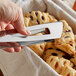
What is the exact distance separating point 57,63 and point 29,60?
0.12 meters

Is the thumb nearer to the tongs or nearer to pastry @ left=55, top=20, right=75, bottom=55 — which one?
the tongs

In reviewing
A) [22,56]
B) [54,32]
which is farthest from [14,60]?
[54,32]

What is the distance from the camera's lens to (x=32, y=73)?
76 cm

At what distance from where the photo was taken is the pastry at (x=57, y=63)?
0.77 meters

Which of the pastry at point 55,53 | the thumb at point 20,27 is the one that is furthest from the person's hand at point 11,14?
the pastry at point 55,53

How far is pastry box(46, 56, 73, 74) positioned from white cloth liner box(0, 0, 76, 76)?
3.1 inches

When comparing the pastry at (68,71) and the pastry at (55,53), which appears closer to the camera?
the pastry at (68,71)

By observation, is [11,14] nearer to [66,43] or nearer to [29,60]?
[29,60]

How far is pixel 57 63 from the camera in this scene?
2.58 feet

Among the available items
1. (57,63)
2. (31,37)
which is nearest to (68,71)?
(57,63)

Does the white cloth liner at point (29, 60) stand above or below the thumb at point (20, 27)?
below

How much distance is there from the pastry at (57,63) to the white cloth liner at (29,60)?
8cm

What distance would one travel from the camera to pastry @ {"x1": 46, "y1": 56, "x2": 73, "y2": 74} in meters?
0.77

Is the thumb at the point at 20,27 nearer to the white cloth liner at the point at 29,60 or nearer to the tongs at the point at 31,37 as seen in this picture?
the tongs at the point at 31,37
